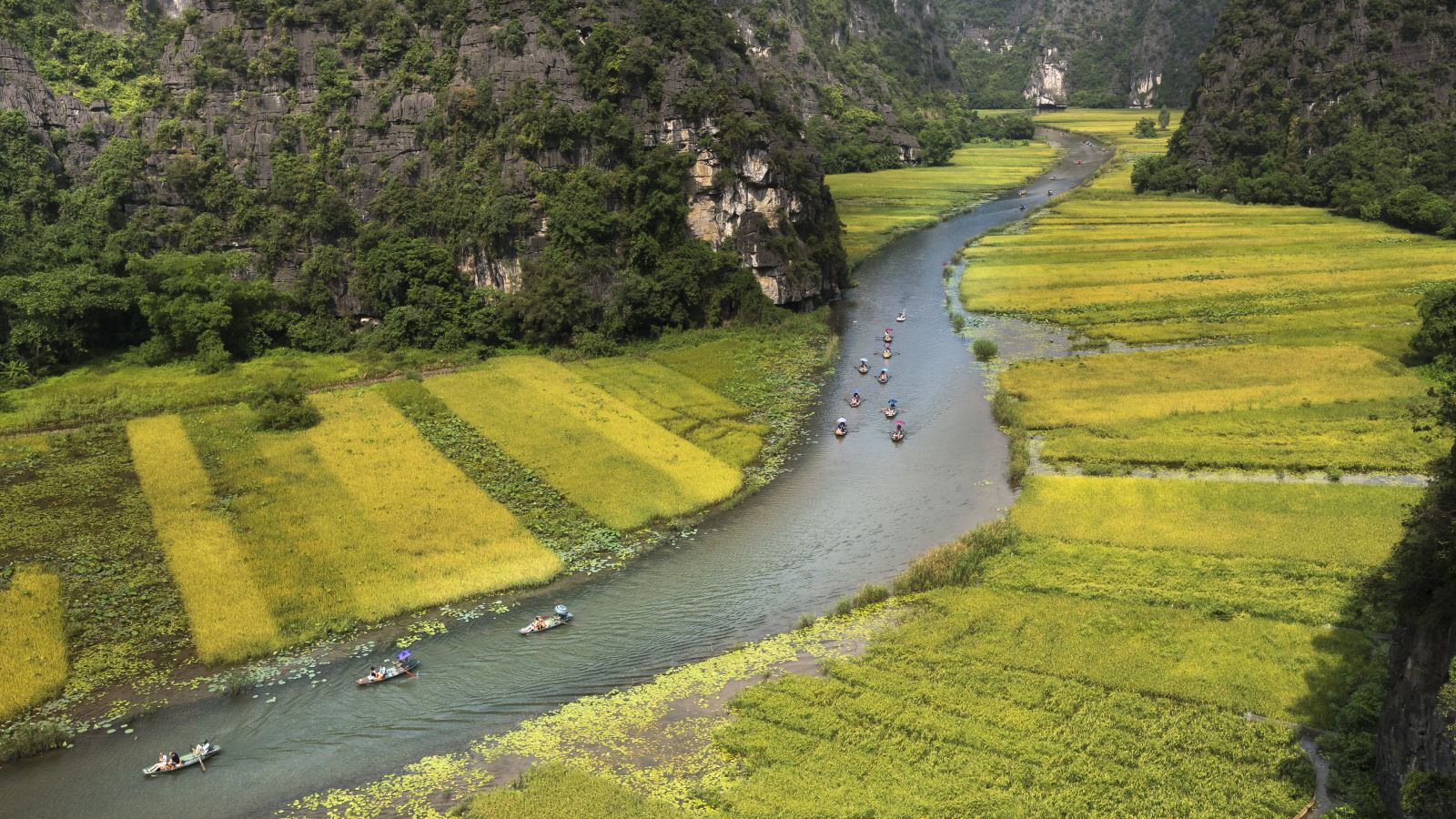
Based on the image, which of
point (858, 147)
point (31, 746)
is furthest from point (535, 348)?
point (858, 147)

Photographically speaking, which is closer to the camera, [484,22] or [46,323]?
[46,323]

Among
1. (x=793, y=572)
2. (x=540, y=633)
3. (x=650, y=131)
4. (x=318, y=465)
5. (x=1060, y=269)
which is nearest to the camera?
(x=540, y=633)

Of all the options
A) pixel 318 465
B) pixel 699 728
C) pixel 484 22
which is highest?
pixel 484 22

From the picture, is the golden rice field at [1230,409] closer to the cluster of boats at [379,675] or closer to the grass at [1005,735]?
the grass at [1005,735]

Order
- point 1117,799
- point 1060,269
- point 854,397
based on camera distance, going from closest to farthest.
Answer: point 1117,799 < point 854,397 < point 1060,269

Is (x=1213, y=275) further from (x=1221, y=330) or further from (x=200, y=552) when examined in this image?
(x=200, y=552)

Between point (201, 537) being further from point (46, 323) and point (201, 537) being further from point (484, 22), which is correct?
point (484, 22)

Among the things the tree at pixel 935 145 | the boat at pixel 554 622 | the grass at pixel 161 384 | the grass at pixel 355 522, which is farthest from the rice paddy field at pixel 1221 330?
the tree at pixel 935 145
